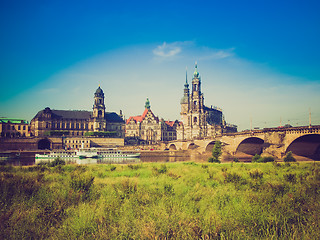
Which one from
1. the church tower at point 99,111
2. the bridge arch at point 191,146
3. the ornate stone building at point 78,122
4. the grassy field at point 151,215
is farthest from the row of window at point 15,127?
the grassy field at point 151,215

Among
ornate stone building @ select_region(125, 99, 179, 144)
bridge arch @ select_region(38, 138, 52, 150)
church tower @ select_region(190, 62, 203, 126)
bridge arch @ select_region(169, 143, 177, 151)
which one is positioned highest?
church tower @ select_region(190, 62, 203, 126)

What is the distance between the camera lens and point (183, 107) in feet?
481

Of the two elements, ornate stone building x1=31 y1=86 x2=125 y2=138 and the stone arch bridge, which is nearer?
the stone arch bridge

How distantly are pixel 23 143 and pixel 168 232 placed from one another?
95964 millimetres

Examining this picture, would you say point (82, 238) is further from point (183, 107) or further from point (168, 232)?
point (183, 107)

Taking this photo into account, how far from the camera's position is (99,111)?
389 ft

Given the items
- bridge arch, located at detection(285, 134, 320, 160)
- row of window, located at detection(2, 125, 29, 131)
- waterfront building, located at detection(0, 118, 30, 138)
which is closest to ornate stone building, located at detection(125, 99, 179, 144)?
waterfront building, located at detection(0, 118, 30, 138)

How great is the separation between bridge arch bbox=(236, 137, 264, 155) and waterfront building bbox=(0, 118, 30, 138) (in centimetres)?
9281

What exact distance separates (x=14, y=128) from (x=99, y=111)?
3770cm

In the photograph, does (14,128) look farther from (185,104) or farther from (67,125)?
(185,104)

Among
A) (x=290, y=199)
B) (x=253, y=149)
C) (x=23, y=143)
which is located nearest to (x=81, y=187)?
(x=290, y=199)

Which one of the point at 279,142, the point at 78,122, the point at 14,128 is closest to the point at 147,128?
the point at 78,122

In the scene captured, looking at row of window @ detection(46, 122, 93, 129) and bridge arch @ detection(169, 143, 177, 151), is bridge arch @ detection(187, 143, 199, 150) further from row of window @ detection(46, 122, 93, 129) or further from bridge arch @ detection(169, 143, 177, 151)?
row of window @ detection(46, 122, 93, 129)

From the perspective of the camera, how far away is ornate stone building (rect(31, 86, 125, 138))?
10944 cm
